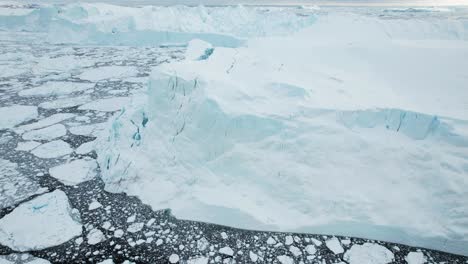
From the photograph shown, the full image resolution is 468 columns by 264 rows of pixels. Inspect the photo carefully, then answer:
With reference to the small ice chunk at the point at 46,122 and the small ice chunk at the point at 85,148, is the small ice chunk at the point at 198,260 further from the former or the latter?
the small ice chunk at the point at 46,122

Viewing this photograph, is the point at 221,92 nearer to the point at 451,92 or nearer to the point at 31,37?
the point at 451,92

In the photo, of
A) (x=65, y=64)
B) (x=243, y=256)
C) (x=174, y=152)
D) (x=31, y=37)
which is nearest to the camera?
(x=243, y=256)

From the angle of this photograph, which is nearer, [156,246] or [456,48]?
[156,246]

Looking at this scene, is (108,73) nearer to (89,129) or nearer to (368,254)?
(89,129)

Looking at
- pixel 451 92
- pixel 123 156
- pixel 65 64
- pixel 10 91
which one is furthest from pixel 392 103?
pixel 65 64

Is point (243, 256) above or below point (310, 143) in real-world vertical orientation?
below

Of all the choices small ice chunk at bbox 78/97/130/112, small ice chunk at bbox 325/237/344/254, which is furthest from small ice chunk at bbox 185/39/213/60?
small ice chunk at bbox 325/237/344/254

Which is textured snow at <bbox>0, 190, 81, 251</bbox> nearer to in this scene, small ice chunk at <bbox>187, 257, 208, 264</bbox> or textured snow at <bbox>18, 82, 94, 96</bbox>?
small ice chunk at <bbox>187, 257, 208, 264</bbox>

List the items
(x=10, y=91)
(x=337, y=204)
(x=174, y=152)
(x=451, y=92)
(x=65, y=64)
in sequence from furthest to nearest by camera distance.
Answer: (x=65, y=64)
(x=10, y=91)
(x=451, y=92)
(x=174, y=152)
(x=337, y=204)

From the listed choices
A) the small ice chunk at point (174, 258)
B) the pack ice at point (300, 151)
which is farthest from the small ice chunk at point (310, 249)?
the small ice chunk at point (174, 258)
